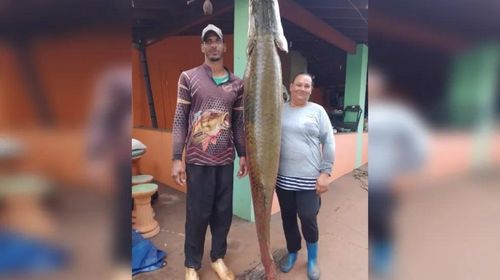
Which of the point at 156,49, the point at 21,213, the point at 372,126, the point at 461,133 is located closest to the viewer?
the point at 21,213

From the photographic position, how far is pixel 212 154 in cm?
193

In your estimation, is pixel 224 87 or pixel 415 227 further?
pixel 224 87

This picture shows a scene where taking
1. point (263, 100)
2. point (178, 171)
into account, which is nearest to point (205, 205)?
point (178, 171)

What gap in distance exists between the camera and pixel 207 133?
75.0 inches

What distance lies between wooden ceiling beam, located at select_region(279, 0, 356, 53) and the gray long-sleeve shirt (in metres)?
1.75

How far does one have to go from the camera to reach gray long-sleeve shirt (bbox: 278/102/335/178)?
2.08 meters

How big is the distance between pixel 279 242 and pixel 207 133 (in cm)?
163

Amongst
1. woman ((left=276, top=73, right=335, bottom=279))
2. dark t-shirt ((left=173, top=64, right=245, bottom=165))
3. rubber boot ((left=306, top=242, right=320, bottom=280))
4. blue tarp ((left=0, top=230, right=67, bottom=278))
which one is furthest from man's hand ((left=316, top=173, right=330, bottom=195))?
blue tarp ((left=0, top=230, right=67, bottom=278))

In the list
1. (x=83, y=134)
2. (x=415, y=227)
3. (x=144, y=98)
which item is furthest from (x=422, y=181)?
(x=144, y=98)

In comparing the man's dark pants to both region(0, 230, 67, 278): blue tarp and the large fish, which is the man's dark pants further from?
region(0, 230, 67, 278): blue tarp

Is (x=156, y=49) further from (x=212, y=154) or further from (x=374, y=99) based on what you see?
(x=374, y=99)

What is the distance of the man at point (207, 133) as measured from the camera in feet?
6.20

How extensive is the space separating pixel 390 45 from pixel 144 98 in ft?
19.7

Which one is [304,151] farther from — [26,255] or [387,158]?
[26,255]
